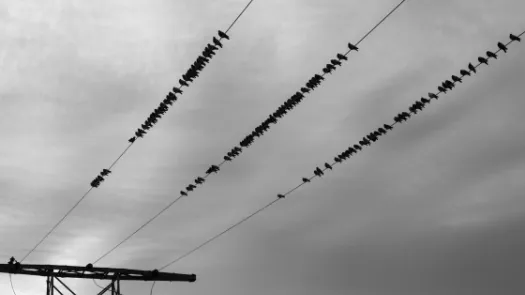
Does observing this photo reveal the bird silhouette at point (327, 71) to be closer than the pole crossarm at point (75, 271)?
Yes

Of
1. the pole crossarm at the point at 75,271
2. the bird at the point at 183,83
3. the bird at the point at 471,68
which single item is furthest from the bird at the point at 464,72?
the pole crossarm at the point at 75,271

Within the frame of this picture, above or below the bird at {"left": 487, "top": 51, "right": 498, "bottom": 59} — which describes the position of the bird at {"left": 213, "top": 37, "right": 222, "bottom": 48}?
above

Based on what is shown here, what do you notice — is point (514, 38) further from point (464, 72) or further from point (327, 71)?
point (327, 71)

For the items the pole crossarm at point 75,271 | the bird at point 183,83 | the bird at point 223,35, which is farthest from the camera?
the pole crossarm at point 75,271

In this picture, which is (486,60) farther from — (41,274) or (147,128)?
(41,274)

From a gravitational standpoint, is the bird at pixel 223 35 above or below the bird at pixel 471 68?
above

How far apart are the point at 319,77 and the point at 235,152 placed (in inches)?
268

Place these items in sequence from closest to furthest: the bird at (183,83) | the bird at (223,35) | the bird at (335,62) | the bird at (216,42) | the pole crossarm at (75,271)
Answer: the bird at (335,62)
the bird at (223,35)
the bird at (216,42)
the bird at (183,83)
the pole crossarm at (75,271)

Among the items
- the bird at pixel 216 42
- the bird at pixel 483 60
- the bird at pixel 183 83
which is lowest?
the bird at pixel 483 60

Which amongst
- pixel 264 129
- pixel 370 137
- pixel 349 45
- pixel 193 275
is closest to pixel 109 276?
pixel 193 275

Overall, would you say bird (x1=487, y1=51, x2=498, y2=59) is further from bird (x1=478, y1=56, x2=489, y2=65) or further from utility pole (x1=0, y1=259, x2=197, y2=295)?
Answer: utility pole (x1=0, y1=259, x2=197, y2=295)

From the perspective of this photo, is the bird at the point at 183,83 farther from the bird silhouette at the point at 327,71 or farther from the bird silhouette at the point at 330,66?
the bird silhouette at the point at 330,66

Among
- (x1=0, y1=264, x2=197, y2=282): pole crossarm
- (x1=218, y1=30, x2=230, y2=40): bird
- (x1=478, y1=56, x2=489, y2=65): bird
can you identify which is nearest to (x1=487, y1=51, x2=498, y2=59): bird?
(x1=478, y1=56, x2=489, y2=65): bird

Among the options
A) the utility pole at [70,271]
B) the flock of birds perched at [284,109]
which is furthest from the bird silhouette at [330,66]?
the utility pole at [70,271]
